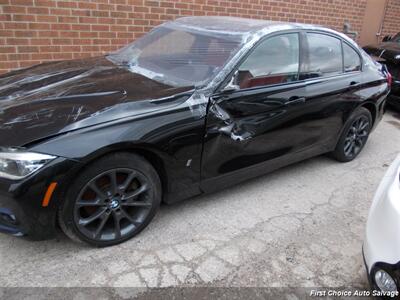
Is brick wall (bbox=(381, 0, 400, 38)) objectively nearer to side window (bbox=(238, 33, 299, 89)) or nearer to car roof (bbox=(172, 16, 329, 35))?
car roof (bbox=(172, 16, 329, 35))

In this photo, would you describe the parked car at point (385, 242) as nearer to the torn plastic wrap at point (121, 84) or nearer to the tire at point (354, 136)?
the torn plastic wrap at point (121, 84)

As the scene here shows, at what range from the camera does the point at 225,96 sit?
3131mm

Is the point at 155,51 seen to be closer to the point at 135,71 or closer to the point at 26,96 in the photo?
the point at 135,71

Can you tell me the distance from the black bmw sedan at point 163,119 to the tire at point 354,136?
3.3 inches

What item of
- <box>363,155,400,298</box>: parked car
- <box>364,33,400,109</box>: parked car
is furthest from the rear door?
<box>364,33,400,109</box>: parked car

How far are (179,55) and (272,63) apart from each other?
0.85 meters

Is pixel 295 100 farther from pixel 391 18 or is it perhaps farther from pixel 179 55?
pixel 391 18

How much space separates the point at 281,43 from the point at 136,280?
2.40 m

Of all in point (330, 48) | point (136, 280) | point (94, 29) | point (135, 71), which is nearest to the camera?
point (136, 280)

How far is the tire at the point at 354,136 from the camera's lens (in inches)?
178

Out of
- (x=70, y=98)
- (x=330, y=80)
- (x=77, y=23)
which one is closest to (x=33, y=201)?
(x=70, y=98)

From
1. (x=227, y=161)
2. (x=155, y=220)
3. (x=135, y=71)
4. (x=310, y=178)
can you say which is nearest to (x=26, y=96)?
(x=135, y=71)

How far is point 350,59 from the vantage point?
4387mm

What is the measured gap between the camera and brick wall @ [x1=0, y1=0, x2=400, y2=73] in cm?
503
